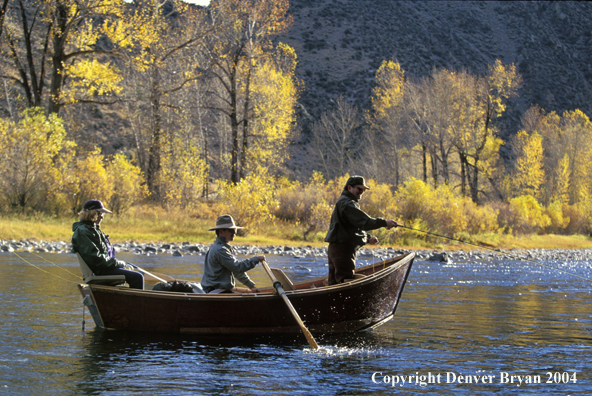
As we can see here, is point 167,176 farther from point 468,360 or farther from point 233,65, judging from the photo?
point 468,360

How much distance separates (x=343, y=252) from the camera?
7.98m

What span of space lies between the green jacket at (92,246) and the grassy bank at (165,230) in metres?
12.1

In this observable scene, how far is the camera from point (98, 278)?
7598mm

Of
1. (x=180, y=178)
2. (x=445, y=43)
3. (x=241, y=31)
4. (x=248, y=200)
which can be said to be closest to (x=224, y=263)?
(x=248, y=200)

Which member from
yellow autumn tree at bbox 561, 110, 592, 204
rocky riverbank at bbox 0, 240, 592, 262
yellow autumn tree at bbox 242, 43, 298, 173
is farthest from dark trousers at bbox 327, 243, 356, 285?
yellow autumn tree at bbox 561, 110, 592, 204

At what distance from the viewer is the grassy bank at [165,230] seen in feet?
62.2

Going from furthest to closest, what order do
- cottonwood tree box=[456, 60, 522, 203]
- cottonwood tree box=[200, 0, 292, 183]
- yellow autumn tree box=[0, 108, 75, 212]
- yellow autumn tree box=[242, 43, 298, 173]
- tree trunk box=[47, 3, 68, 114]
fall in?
cottonwood tree box=[456, 60, 522, 203] < yellow autumn tree box=[242, 43, 298, 173] < cottonwood tree box=[200, 0, 292, 183] < tree trunk box=[47, 3, 68, 114] < yellow autumn tree box=[0, 108, 75, 212]

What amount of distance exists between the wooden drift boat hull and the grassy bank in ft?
39.6

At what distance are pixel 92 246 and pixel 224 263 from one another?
1.77 m

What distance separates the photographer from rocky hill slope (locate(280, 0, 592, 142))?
238 feet

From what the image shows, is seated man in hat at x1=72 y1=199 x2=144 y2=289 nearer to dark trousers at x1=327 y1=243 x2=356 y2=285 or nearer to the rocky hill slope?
dark trousers at x1=327 y1=243 x2=356 y2=285

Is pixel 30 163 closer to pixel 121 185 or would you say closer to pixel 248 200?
pixel 121 185

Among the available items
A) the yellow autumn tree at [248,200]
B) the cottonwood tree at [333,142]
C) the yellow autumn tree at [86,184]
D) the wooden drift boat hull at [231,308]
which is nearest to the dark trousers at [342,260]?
the wooden drift boat hull at [231,308]

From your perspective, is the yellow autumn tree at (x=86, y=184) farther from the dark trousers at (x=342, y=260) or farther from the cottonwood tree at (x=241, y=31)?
the dark trousers at (x=342, y=260)
